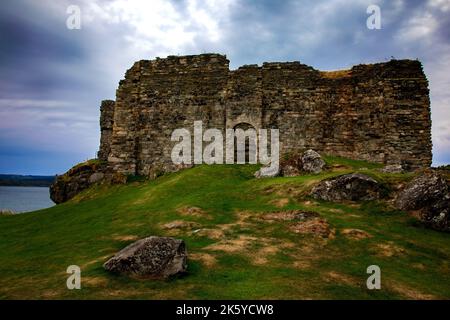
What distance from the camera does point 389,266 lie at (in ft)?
36.0

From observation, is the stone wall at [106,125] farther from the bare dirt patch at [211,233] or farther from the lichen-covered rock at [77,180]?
the bare dirt patch at [211,233]

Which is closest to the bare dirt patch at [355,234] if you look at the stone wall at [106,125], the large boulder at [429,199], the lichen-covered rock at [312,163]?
the large boulder at [429,199]

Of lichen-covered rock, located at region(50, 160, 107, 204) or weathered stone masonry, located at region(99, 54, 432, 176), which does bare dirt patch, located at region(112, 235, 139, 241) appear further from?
lichen-covered rock, located at region(50, 160, 107, 204)

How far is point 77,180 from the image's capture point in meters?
32.1

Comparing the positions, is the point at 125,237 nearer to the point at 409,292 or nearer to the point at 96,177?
the point at 409,292

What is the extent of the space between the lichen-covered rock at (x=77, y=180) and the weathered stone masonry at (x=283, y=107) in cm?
247

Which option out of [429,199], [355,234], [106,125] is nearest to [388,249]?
[355,234]

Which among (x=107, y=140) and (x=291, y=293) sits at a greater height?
(x=107, y=140)

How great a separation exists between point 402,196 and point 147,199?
42.2 feet

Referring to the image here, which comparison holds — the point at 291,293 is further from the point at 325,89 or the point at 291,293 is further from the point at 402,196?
the point at 325,89

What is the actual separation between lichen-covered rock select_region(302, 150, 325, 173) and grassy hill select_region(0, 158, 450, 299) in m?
0.92

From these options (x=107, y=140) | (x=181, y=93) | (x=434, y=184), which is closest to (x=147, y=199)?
(x=181, y=93)

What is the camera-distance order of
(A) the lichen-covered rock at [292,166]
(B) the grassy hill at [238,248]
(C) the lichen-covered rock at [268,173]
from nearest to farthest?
(B) the grassy hill at [238,248], (A) the lichen-covered rock at [292,166], (C) the lichen-covered rock at [268,173]

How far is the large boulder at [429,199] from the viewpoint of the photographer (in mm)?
14070
